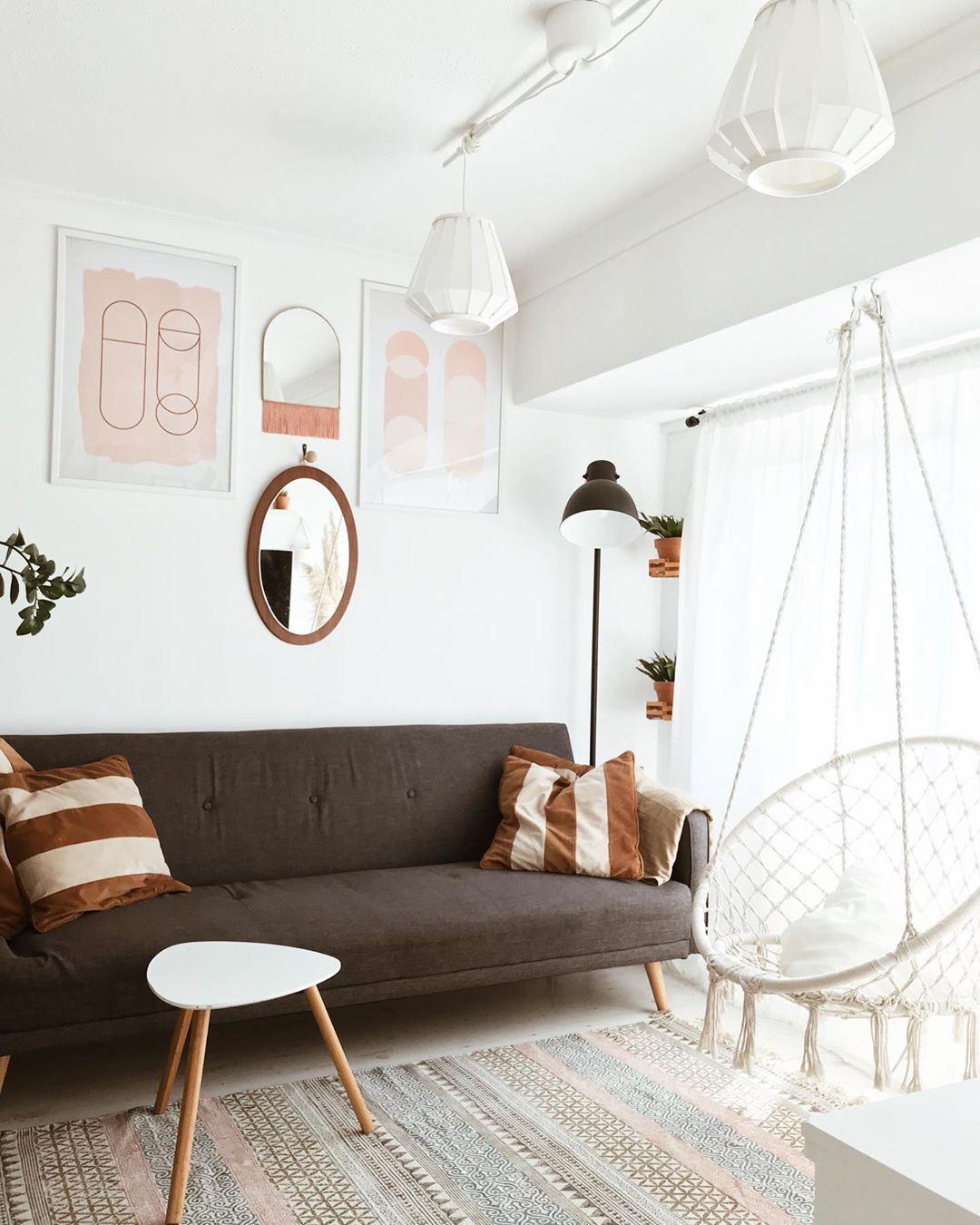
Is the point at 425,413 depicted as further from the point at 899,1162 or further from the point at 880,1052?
the point at 899,1162

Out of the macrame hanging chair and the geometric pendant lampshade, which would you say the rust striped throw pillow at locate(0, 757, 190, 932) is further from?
the geometric pendant lampshade

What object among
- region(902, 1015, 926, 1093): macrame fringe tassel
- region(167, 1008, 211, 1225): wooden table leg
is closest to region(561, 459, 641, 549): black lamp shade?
region(902, 1015, 926, 1093): macrame fringe tassel

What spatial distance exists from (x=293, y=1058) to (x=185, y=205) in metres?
2.64

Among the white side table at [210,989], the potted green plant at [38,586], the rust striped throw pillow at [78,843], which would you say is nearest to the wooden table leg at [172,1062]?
the white side table at [210,989]

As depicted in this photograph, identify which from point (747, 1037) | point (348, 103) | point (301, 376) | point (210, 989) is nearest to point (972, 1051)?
point (747, 1037)

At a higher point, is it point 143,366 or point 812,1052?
point 143,366

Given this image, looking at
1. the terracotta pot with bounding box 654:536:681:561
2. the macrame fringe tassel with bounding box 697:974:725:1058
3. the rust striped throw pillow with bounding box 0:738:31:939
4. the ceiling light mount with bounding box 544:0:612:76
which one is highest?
the ceiling light mount with bounding box 544:0:612:76

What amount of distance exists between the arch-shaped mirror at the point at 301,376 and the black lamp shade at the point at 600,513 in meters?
0.91

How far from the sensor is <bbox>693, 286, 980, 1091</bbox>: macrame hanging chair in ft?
7.12

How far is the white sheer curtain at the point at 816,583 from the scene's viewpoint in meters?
3.11

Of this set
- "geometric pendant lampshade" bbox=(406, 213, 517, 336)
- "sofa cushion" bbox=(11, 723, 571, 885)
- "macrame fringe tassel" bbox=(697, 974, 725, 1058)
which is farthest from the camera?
"sofa cushion" bbox=(11, 723, 571, 885)

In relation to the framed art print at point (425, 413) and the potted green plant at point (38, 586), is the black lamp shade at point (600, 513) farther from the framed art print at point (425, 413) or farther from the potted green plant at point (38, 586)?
the potted green plant at point (38, 586)

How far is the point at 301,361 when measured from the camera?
3.82 m

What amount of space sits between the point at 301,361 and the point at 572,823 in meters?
1.83
